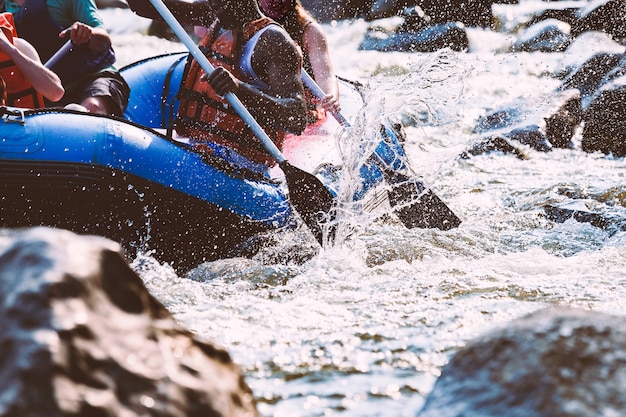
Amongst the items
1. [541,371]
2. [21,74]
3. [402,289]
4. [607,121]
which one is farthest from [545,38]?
Result: [541,371]

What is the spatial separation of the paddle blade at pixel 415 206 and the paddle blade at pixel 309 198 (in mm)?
940

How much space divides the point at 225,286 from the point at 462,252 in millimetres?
1582

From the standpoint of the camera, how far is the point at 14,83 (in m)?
4.34

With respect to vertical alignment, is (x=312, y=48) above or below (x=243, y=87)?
below

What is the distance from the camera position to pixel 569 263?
4465 mm

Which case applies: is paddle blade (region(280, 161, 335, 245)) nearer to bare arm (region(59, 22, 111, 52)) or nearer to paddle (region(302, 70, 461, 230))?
paddle (region(302, 70, 461, 230))

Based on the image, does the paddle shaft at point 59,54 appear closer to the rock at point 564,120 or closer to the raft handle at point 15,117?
the raft handle at point 15,117

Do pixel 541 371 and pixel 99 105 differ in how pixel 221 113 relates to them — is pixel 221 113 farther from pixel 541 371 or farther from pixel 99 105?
pixel 541 371

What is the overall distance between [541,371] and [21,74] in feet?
11.0

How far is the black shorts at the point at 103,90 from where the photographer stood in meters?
4.88

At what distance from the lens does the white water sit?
274cm

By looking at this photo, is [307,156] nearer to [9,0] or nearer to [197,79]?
[197,79]

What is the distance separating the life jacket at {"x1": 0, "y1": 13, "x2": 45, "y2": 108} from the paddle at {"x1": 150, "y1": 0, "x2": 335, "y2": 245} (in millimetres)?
842

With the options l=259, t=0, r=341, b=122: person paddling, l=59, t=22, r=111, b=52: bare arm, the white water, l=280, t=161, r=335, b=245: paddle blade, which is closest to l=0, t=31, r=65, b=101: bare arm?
l=59, t=22, r=111, b=52: bare arm
